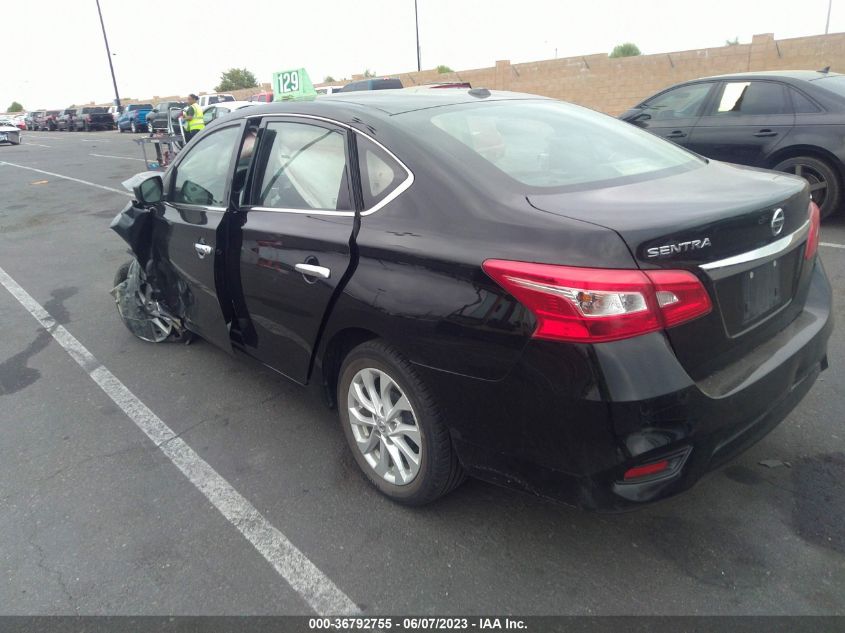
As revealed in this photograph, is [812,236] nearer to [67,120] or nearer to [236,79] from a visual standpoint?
[67,120]

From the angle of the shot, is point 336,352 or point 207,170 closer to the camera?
point 336,352

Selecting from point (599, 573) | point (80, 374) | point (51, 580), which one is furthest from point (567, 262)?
point (80, 374)

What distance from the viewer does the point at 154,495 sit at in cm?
299

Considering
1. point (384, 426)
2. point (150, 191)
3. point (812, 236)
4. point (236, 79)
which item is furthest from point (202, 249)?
point (236, 79)

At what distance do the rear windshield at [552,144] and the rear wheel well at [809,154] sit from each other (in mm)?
4083

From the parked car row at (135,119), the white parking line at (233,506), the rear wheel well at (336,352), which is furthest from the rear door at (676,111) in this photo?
the parked car row at (135,119)

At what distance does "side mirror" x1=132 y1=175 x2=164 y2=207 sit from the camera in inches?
160

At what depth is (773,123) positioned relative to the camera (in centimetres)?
662

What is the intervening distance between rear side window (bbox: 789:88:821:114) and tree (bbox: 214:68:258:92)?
2987 inches

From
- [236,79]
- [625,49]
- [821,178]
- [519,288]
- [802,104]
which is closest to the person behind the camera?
[519,288]

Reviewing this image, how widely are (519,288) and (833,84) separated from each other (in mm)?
6382

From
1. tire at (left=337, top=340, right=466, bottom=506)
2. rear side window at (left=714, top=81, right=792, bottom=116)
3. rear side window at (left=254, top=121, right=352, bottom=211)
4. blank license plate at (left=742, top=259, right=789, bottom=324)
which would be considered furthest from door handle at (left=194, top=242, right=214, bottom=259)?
rear side window at (left=714, top=81, right=792, bottom=116)

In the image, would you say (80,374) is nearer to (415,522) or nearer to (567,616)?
(415,522)

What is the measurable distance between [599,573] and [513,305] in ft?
3.63
